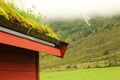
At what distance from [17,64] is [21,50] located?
0.22m

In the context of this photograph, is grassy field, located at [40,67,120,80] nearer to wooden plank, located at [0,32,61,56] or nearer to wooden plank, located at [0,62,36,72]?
wooden plank, located at [0,62,36,72]

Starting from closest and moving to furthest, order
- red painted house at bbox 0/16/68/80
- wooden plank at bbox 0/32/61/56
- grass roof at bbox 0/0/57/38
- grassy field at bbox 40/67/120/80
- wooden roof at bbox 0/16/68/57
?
wooden plank at bbox 0/32/61/56
wooden roof at bbox 0/16/68/57
red painted house at bbox 0/16/68/80
grass roof at bbox 0/0/57/38
grassy field at bbox 40/67/120/80

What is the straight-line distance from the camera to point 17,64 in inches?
202

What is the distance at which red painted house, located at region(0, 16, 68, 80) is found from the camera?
3.89 metres

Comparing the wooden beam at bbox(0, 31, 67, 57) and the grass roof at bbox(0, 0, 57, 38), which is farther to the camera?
the grass roof at bbox(0, 0, 57, 38)

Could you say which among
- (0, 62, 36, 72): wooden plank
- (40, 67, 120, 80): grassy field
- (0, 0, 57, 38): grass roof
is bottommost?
(0, 62, 36, 72): wooden plank

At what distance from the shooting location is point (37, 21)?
634cm

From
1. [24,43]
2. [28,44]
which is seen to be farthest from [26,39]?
[24,43]

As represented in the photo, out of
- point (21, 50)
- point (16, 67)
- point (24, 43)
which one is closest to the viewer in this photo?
point (24, 43)

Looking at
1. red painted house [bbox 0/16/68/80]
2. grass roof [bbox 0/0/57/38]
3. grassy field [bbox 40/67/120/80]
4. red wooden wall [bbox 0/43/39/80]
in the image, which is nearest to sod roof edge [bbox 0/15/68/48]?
red painted house [bbox 0/16/68/80]

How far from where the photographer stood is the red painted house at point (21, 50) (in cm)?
389

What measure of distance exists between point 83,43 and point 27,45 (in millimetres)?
180447

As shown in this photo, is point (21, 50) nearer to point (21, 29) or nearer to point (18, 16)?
point (18, 16)

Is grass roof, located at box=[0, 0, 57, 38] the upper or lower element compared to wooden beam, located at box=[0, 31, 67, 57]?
upper
